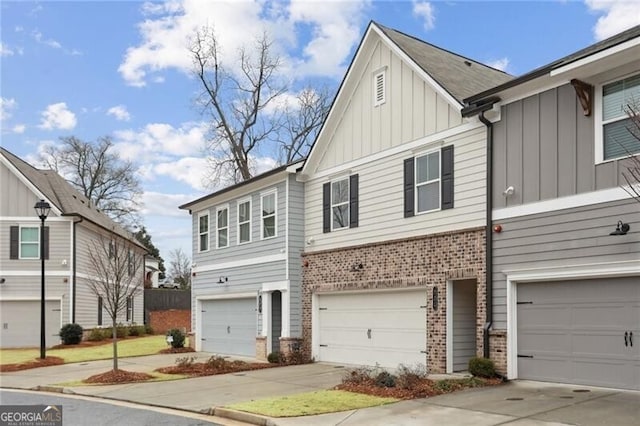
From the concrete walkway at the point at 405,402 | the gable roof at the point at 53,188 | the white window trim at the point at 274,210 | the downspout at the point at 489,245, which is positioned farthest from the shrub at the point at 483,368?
the gable roof at the point at 53,188

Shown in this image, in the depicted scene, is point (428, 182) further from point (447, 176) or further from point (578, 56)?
point (578, 56)

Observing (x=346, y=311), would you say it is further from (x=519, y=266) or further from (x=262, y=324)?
(x=519, y=266)

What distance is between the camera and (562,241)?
12.0 metres

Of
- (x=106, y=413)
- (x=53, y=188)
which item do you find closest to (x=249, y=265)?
(x=106, y=413)

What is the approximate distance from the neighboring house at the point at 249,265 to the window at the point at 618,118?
10065 millimetres

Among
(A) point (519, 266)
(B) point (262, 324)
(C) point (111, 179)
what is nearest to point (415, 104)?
(A) point (519, 266)

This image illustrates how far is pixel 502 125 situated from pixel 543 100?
108 centimetres

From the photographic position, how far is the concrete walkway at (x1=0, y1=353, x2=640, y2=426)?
30.7 feet

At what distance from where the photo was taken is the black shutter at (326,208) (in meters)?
18.8

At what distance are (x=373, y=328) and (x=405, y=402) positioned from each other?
574 centimetres

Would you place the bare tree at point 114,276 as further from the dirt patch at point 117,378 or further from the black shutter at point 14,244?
the black shutter at point 14,244

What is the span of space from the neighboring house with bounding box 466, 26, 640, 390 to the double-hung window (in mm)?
18

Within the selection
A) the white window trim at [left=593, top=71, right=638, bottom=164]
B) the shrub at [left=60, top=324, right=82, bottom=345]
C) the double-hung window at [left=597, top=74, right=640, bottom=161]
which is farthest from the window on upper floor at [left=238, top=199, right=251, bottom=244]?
the double-hung window at [left=597, top=74, right=640, bottom=161]

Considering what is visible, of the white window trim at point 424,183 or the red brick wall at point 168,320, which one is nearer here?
the white window trim at point 424,183
